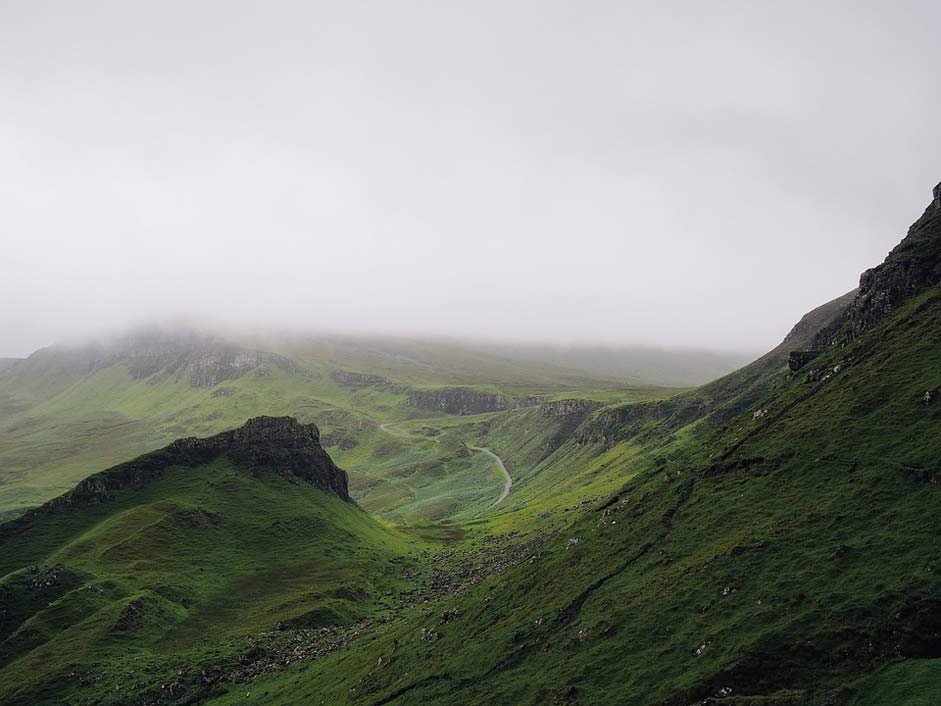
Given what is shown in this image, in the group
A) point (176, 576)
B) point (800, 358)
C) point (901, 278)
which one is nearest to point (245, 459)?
point (176, 576)

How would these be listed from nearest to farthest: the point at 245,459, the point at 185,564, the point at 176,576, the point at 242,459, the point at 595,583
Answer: the point at 595,583, the point at 176,576, the point at 185,564, the point at 242,459, the point at 245,459

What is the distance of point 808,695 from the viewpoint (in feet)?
105

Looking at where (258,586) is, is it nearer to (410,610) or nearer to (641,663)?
(410,610)

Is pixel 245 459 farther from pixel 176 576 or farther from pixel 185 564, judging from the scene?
pixel 176 576

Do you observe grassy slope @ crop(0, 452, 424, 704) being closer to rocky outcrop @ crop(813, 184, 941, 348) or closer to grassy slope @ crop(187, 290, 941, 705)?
grassy slope @ crop(187, 290, 941, 705)

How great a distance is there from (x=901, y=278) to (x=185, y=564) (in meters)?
130

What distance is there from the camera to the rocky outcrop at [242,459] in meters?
130

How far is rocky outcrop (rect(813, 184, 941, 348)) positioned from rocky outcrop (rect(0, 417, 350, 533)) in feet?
429

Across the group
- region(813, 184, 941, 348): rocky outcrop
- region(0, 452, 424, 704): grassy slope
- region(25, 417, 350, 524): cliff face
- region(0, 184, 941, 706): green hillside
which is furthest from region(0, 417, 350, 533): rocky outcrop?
region(813, 184, 941, 348): rocky outcrop

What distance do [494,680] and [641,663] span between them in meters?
14.7

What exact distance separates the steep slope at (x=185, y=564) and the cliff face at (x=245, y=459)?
1.12 ft

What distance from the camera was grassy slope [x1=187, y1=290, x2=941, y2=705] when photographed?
3522cm

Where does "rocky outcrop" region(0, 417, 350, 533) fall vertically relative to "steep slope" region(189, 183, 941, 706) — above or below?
above

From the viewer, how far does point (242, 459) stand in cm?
15025
